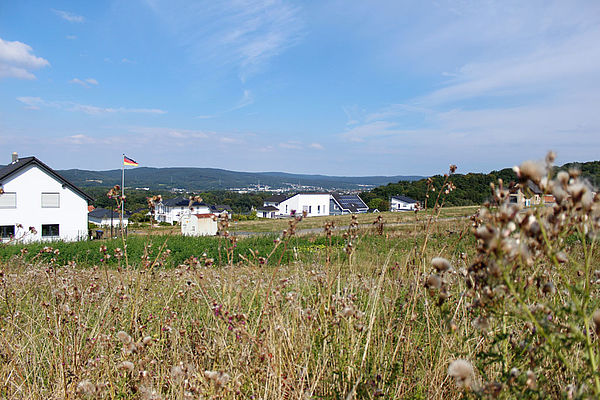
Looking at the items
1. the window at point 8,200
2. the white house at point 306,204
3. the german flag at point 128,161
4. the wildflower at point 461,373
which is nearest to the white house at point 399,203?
the white house at point 306,204

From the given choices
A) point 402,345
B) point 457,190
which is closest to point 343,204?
point 457,190

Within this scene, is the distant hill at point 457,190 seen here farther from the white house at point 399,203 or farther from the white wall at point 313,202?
the white wall at point 313,202

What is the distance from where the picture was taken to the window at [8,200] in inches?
1287

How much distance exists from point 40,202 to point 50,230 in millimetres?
2647

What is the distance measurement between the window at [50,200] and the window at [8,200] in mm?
2088

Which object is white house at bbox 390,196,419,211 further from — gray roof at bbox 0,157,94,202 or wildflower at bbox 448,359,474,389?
wildflower at bbox 448,359,474,389

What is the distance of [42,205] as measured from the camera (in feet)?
113

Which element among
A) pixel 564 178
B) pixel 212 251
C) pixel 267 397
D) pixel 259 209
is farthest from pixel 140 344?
pixel 259 209

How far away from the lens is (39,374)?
8.85ft

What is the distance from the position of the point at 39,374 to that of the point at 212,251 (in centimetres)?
1347

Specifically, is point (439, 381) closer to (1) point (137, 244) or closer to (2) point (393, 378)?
(2) point (393, 378)

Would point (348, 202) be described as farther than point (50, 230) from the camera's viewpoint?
Yes

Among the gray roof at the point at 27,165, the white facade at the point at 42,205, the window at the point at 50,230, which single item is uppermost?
the gray roof at the point at 27,165

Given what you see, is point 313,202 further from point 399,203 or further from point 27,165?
point 27,165
